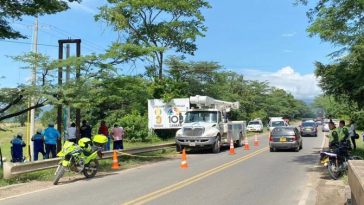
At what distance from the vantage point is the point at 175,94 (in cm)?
3859

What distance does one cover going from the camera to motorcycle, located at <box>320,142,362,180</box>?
1445 cm

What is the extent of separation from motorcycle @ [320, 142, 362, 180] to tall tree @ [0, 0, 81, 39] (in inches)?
405

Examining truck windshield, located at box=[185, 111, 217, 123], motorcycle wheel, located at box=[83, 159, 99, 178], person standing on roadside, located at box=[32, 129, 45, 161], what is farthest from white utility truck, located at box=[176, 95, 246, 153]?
motorcycle wheel, located at box=[83, 159, 99, 178]

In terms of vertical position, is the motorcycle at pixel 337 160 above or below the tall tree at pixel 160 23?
below

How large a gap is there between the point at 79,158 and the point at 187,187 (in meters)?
3.83

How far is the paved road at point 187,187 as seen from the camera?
1059 centimetres

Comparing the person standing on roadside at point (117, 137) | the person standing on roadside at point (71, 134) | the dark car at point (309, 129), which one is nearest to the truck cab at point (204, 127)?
the person standing on roadside at point (117, 137)

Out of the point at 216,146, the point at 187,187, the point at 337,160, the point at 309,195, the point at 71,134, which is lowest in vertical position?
the point at 309,195

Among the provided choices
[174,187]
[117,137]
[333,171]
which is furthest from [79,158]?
[117,137]

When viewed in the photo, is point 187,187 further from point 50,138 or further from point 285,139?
point 285,139

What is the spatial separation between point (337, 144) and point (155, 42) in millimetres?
25564

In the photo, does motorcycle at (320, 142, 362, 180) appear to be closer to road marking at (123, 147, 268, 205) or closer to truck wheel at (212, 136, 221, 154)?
road marking at (123, 147, 268, 205)

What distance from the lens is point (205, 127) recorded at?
26.2 m

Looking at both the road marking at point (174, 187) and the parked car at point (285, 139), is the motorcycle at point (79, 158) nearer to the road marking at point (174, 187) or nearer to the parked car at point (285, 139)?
the road marking at point (174, 187)
